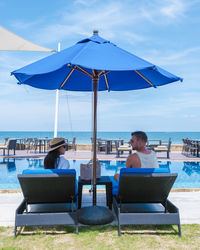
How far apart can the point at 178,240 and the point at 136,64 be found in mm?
1877

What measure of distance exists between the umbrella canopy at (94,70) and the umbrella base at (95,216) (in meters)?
0.16

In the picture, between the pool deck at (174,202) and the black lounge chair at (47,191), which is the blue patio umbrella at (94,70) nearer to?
the black lounge chair at (47,191)

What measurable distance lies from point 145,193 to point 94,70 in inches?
67.2

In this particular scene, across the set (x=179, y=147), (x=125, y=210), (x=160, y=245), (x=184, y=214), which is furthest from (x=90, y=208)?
(x=179, y=147)

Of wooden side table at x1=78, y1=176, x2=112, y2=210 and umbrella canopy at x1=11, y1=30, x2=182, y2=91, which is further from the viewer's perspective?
wooden side table at x1=78, y1=176, x2=112, y2=210

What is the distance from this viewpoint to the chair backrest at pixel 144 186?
9.56ft

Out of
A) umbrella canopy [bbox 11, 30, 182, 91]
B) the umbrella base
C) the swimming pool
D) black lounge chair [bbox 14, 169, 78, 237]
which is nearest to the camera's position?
umbrella canopy [bbox 11, 30, 182, 91]

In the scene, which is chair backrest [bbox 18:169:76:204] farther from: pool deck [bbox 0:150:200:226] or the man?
the man

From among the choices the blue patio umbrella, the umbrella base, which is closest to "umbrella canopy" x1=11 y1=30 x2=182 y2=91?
the blue patio umbrella

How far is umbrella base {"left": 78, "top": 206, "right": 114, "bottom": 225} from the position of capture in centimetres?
313

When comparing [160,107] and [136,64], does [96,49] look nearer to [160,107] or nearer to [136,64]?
[136,64]

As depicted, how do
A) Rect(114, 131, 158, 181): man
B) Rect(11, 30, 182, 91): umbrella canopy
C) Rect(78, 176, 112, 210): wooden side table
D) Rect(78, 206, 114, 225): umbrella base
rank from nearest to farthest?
Rect(11, 30, 182, 91): umbrella canopy < Rect(78, 206, 114, 225): umbrella base < Rect(114, 131, 158, 181): man < Rect(78, 176, 112, 210): wooden side table

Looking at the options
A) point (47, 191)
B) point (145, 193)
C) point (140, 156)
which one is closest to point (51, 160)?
point (47, 191)

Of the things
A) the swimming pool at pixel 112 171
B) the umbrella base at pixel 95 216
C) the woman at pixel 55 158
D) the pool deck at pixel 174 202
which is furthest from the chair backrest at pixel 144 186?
the swimming pool at pixel 112 171
